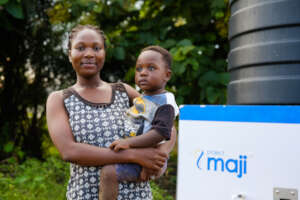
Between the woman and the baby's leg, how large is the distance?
0.12ft

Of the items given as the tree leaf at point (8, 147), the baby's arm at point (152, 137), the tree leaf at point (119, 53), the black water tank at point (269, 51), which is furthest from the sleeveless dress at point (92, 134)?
the tree leaf at point (8, 147)

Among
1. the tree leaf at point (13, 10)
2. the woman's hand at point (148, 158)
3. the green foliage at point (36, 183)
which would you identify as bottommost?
the green foliage at point (36, 183)

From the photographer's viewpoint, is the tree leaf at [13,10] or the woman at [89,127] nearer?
the woman at [89,127]

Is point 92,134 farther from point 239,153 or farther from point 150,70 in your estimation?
point 239,153

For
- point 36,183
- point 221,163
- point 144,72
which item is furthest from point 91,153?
point 36,183

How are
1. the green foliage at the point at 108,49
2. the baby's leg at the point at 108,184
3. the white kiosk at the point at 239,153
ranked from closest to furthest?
1. the white kiosk at the point at 239,153
2. the baby's leg at the point at 108,184
3. the green foliage at the point at 108,49

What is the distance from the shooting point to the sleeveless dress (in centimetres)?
171

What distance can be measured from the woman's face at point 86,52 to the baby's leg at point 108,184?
0.48 m

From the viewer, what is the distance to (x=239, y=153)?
4.42 feet

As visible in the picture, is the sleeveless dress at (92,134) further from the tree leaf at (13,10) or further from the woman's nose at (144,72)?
the tree leaf at (13,10)

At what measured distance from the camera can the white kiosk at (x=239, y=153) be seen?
1.27 metres

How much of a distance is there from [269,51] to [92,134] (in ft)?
3.00

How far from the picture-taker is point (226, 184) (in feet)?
4.49

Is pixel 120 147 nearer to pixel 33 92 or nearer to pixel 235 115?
pixel 235 115
